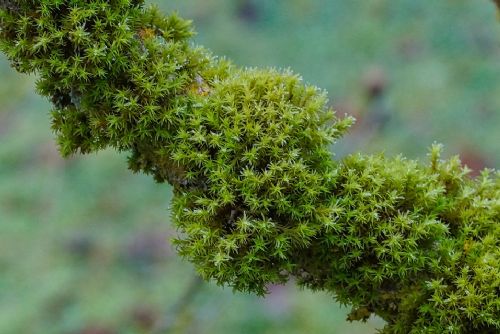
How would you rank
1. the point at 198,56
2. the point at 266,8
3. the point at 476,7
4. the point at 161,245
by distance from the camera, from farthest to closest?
the point at 266,8
the point at 476,7
the point at 161,245
the point at 198,56

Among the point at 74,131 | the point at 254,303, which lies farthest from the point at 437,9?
the point at 74,131

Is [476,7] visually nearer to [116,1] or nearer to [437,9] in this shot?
[437,9]

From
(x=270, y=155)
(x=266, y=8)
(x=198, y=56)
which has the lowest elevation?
(x=270, y=155)

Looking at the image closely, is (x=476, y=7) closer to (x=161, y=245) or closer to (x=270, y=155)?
(x=161, y=245)

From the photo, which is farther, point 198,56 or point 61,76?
point 198,56

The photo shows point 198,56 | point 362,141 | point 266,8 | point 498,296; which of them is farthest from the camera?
point 266,8

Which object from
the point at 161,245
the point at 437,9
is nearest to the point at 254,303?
the point at 161,245

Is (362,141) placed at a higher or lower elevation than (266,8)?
lower
